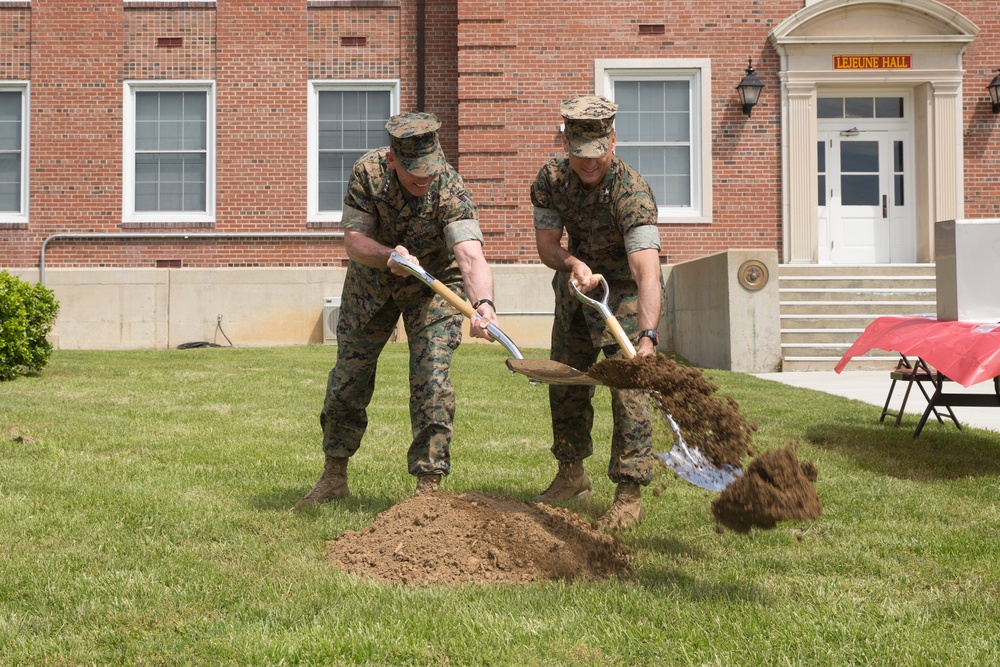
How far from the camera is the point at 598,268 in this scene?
523 centimetres

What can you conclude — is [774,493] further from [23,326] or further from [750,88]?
[750,88]

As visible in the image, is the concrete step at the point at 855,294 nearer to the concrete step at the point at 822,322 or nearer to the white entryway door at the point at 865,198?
the concrete step at the point at 822,322

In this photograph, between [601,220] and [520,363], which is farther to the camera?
[601,220]

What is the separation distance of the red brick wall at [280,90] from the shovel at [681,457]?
466 inches

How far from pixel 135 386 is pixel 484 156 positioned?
315 inches

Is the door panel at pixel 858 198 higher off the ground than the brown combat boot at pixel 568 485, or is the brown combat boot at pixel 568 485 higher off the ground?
the door panel at pixel 858 198

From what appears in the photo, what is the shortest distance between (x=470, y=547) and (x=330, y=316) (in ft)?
42.1

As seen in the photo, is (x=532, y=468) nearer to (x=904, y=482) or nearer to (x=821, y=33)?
(x=904, y=482)

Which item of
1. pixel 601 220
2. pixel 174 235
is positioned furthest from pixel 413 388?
pixel 174 235

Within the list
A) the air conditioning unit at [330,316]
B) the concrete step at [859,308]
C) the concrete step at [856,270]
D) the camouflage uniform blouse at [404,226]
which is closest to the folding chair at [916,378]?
the camouflage uniform blouse at [404,226]

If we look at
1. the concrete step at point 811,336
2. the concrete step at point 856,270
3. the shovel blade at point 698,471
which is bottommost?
the shovel blade at point 698,471

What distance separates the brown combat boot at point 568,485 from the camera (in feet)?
18.1

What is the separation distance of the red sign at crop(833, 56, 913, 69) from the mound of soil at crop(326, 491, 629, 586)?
13.9m

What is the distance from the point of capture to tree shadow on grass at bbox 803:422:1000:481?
635 centimetres
